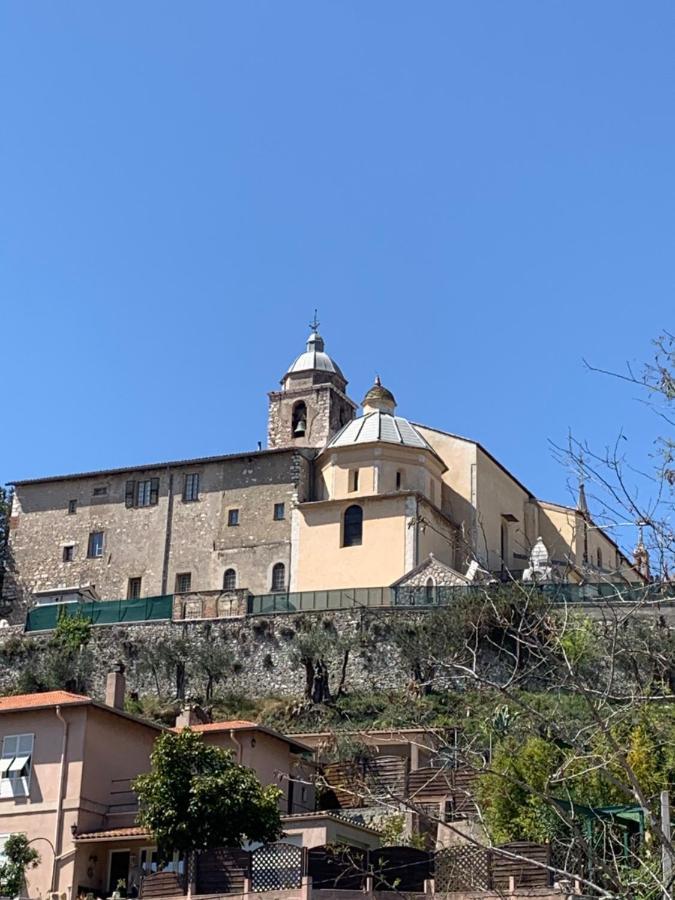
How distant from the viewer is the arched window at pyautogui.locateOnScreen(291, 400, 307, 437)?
223 feet

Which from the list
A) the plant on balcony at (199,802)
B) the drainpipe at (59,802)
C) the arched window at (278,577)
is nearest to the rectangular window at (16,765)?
the drainpipe at (59,802)

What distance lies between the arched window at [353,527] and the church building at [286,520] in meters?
0.05

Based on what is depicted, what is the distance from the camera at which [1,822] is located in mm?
33312

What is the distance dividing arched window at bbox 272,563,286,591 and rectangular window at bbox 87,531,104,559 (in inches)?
321

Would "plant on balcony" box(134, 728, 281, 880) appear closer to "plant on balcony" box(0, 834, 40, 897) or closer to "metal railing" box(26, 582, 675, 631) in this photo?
"plant on balcony" box(0, 834, 40, 897)

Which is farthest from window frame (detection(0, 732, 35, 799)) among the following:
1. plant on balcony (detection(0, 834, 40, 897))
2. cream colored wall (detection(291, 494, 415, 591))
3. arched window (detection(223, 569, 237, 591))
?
arched window (detection(223, 569, 237, 591))

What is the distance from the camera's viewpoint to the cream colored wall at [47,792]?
105 ft

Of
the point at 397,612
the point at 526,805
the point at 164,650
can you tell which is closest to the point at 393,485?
the point at 397,612

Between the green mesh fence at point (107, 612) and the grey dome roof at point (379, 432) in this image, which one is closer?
the green mesh fence at point (107, 612)

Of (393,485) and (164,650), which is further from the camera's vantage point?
(393,485)

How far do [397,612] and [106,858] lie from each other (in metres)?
21.5

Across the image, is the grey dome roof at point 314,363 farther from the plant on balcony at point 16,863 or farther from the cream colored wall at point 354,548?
the plant on balcony at point 16,863

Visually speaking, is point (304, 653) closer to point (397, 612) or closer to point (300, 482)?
point (397, 612)

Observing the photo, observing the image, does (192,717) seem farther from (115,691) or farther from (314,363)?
(314,363)
